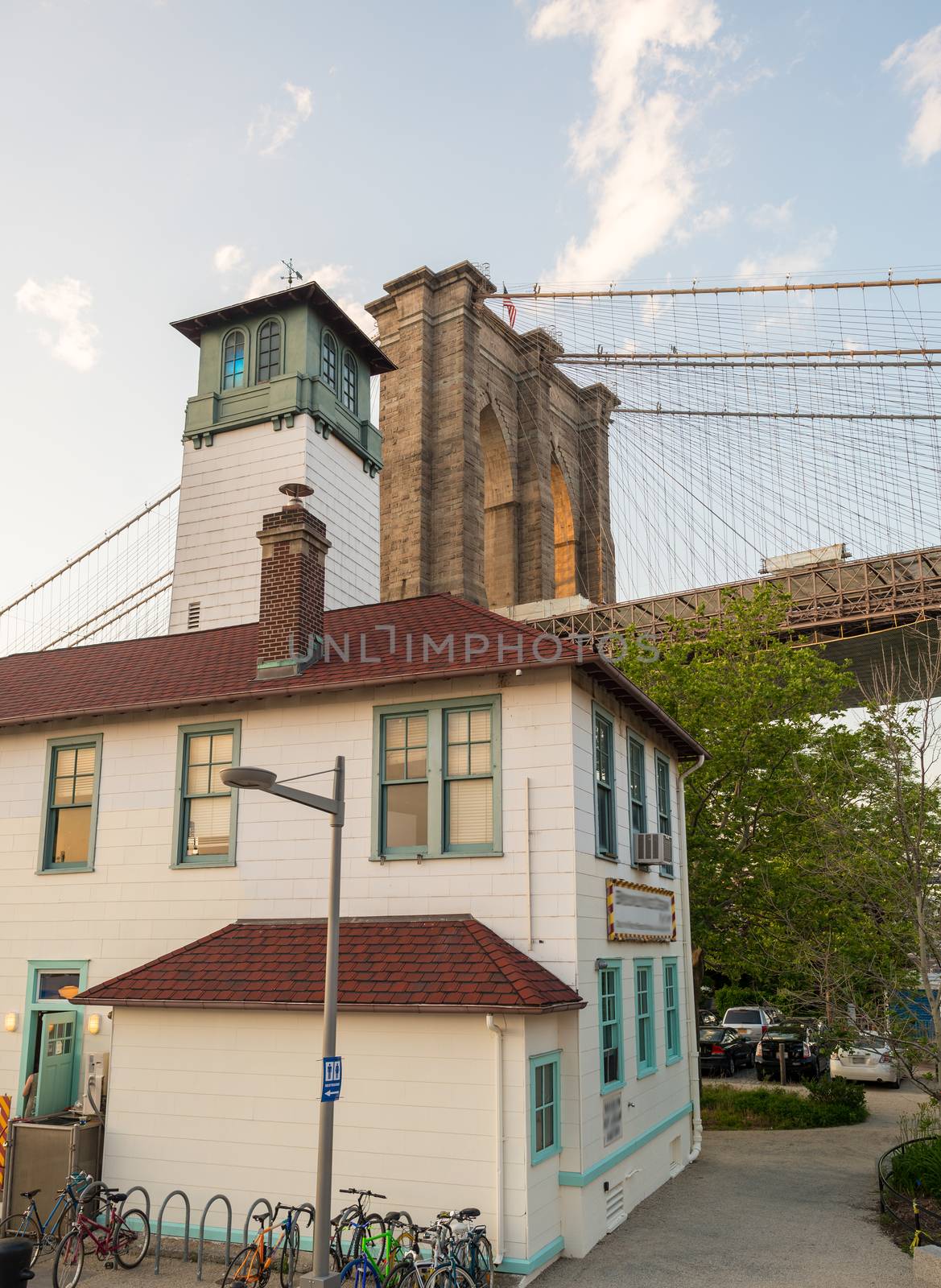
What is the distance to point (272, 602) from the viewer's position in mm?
15133

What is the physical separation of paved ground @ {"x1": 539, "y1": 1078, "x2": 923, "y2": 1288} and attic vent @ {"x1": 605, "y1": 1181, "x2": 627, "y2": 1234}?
4.8 inches

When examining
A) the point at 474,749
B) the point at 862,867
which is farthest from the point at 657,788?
the point at 474,749

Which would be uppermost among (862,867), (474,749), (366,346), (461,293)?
(461,293)

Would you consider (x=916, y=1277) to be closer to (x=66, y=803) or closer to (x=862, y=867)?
(x=862, y=867)

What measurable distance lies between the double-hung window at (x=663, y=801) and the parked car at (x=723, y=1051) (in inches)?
496

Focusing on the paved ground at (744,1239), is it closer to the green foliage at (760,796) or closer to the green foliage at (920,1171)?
the green foliage at (920,1171)

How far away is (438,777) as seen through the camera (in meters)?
13.2

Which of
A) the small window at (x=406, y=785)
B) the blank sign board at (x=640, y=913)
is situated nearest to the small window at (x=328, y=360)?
the small window at (x=406, y=785)

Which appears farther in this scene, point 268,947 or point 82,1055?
point 82,1055

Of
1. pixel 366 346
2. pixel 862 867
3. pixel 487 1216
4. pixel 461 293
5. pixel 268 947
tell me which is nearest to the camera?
pixel 487 1216

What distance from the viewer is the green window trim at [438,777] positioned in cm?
1288

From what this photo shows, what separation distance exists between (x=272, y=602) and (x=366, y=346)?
52.1ft

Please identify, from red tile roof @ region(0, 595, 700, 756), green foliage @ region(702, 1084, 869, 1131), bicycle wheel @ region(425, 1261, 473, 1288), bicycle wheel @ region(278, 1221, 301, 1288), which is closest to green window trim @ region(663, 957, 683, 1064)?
red tile roof @ region(0, 595, 700, 756)

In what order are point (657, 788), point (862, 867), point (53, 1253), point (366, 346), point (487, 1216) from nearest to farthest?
1. point (487, 1216)
2. point (53, 1253)
3. point (862, 867)
4. point (657, 788)
5. point (366, 346)
